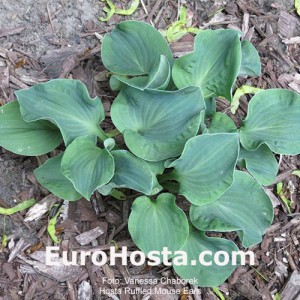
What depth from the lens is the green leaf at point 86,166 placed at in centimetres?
204

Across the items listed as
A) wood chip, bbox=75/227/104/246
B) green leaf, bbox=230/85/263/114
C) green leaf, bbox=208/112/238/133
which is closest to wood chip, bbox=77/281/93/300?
wood chip, bbox=75/227/104/246

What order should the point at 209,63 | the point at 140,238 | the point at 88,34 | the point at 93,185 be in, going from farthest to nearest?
the point at 88,34, the point at 209,63, the point at 140,238, the point at 93,185

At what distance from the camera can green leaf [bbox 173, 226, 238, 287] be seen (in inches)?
89.0

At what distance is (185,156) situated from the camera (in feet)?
7.03

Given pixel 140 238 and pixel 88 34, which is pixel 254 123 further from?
pixel 88 34

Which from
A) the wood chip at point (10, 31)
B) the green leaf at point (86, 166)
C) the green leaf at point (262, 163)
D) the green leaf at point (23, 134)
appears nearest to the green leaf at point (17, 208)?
the green leaf at point (23, 134)

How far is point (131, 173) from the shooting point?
212 cm

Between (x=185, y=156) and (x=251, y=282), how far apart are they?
76 centimetres

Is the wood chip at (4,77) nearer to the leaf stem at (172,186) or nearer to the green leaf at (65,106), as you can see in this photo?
the green leaf at (65,106)

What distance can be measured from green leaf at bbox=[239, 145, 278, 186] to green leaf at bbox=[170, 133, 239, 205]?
12.2 inches

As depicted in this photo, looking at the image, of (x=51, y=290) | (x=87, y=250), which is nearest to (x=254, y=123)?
(x=87, y=250)

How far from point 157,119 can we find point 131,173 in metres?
0.27

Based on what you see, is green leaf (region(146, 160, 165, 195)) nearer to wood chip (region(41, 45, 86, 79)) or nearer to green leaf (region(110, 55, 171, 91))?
green leaf (region(110, 55, 171, 91))

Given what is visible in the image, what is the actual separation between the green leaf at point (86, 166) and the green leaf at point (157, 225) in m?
0.24
